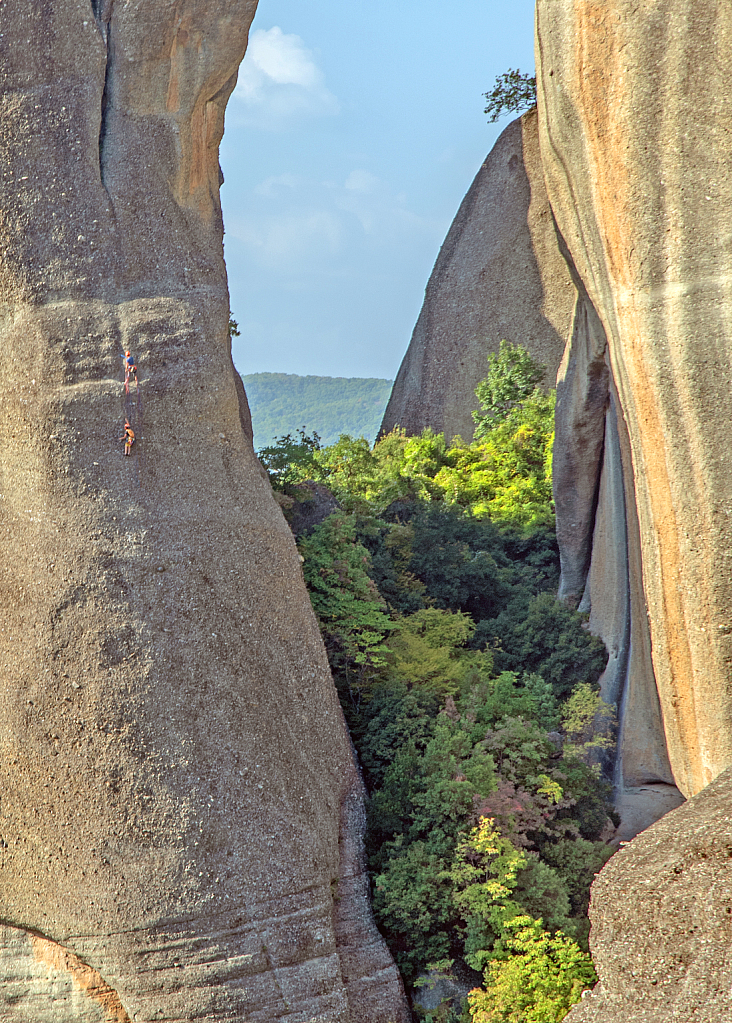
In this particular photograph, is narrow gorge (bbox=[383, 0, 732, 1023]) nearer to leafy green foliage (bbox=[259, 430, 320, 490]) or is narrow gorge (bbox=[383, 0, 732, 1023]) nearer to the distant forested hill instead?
leafy green foliage (bbox=[259, 430, 320, 490])

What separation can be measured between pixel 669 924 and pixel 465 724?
5.70 m

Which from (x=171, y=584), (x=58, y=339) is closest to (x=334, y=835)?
(x=171, y=584)

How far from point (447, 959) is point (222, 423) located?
6105 mm

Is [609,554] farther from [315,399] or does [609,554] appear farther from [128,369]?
[315,399]

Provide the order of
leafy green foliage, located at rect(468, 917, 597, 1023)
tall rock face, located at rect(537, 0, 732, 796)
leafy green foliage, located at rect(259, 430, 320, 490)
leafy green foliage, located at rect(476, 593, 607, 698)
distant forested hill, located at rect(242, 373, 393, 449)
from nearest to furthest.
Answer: tall rock face, located at rect(537, 0, 732, 796) → leafy green foliage, located at rect(468, 917, 597, 1023) → leafy green foliage, located at rect(476, 593, 607, 698) → leafy green foliage, located at rect(259, 430, 320, 490) → distant forested hill, located at rect(242, 373, 393, 449)

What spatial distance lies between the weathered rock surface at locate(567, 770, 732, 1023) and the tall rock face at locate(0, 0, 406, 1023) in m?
4.08

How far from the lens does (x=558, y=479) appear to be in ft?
45.3

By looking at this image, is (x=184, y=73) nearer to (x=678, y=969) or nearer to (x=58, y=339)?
(x=58, y=339)

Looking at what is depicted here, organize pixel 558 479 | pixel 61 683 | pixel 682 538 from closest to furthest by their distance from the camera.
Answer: pixel 682 538
pixel 61 683
pixel 558 479

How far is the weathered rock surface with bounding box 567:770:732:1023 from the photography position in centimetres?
460

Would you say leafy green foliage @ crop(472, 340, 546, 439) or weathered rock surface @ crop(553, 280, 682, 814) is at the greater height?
leafy green foliage @ crop(472, 340, 546, 439)

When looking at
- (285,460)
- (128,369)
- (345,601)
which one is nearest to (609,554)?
(345,601)

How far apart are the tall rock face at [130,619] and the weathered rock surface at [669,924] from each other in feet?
13.4

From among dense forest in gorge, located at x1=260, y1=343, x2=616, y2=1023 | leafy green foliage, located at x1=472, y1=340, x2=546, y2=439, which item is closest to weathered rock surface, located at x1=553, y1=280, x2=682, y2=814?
dense forest in gorge, located at x1=260, y1=343, x2=616, y2=1023
